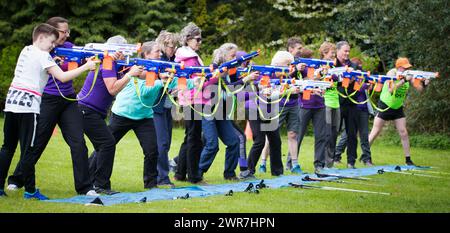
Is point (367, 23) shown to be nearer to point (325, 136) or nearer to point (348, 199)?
point (325, 136)

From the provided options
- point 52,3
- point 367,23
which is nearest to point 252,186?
point 367,23

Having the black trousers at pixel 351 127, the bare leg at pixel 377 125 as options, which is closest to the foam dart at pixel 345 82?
the black trousers at pixel 351 127

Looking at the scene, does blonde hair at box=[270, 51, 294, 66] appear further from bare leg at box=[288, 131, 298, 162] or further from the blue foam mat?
the blue foam mat

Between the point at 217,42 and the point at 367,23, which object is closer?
the point at 367,23

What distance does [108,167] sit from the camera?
9930mm

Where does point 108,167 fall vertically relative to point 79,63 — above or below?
below

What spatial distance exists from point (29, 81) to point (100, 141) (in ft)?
4.68

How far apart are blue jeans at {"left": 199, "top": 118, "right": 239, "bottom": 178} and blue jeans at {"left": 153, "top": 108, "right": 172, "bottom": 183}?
1.92 feet

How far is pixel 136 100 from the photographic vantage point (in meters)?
10.3

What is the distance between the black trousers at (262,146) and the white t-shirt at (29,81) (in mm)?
4362

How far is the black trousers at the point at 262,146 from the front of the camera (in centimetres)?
1235

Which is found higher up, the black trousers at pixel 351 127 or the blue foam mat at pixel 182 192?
the black trousers at pixel 351 127

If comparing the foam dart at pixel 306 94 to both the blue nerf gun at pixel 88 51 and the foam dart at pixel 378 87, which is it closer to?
the foam dart at pixel 378 87
